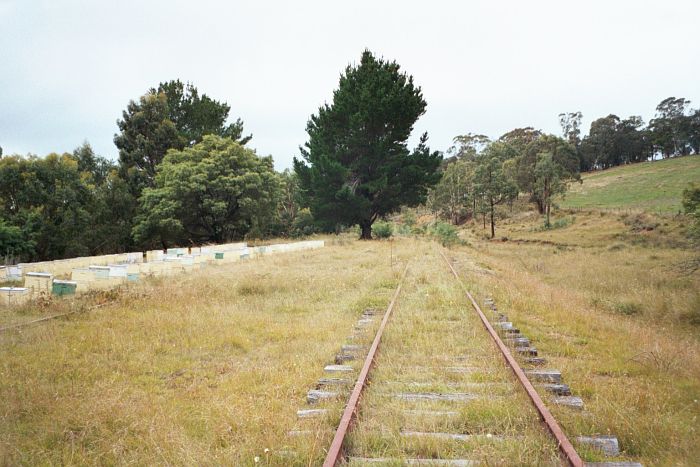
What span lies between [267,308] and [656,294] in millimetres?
11080

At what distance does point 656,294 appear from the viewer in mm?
12305

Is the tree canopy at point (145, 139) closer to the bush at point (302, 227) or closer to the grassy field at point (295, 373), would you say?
the bush at point (302, 227)

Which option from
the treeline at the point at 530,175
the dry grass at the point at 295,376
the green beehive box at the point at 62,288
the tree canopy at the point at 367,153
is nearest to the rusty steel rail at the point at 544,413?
the dry grass at the point at 295,376

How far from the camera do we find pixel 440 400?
174 inches

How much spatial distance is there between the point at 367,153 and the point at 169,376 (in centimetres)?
2953

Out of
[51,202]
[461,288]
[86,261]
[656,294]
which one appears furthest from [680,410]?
[51,202]

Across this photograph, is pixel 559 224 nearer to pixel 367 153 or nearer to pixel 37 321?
pixel 367 153

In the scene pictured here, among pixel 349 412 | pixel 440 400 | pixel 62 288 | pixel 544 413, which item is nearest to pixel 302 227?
pixel 62 288

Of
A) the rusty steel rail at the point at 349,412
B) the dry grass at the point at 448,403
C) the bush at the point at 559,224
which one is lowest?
the bush at the point at 559,224

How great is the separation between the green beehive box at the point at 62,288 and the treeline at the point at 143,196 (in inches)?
622

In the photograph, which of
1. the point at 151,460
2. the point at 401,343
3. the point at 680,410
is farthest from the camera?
the point at 401,343

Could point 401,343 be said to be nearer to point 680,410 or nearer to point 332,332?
point 332,332

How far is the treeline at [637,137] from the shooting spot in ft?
289

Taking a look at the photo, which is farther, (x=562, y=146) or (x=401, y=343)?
(x=562, y=146)
